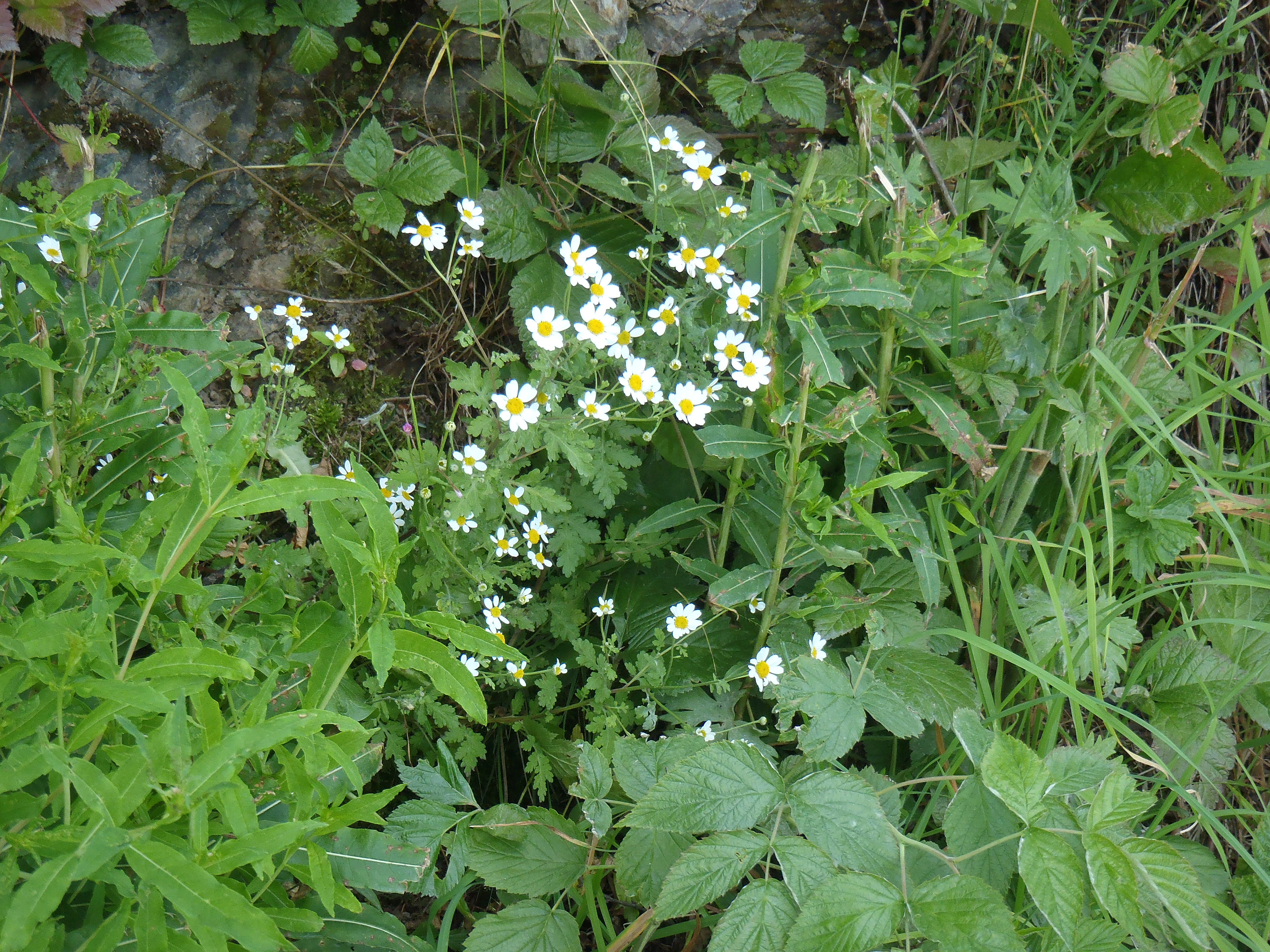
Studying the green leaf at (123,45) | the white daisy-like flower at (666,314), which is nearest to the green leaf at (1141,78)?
the white daisy-like flower at (666,314)

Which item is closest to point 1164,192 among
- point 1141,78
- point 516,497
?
point 1141,78

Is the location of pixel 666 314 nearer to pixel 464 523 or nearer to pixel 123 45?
pixel 464 523

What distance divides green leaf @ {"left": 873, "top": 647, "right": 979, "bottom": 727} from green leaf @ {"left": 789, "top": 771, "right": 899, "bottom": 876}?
44 centimetres

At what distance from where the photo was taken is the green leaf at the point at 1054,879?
1228mm

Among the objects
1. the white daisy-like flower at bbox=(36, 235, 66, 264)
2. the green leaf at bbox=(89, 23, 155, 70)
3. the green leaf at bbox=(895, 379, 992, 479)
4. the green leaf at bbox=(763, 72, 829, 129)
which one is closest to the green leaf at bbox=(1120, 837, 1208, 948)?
the green leaf at bbox=(895, 379, 992, 479)

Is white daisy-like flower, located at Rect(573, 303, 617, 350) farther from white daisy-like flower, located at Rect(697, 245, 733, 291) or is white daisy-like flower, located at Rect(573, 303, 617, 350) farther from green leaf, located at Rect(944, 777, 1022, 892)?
green leaf, located at Rect(944, 777, 1022, 892)

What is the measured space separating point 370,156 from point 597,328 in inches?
37.6

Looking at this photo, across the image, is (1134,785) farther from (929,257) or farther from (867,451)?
(929,257)

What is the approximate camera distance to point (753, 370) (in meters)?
1.83

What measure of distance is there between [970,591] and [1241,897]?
2.59 ft

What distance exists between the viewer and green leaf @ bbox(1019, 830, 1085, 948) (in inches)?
48.3

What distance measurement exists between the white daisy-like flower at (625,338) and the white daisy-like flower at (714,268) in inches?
7.4

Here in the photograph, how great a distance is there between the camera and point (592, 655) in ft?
6.22

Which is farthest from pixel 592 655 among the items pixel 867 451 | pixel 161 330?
pixel 161 330
